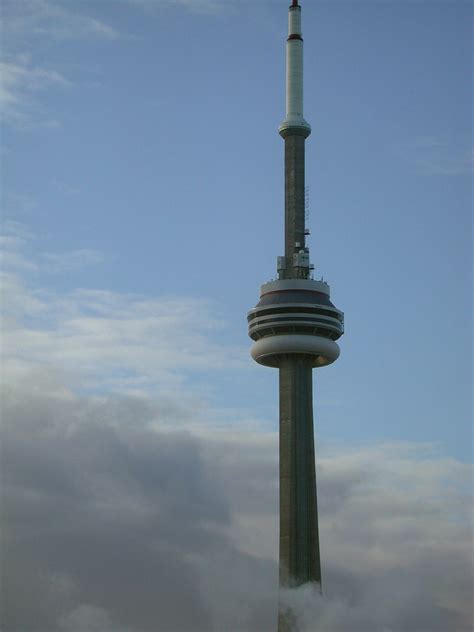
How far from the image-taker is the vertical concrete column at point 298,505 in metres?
195

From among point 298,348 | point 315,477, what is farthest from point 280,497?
point 298,348

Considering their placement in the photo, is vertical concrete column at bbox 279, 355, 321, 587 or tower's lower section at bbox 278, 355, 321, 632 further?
vertical concrete column at bbox 279, 355, 321, 587

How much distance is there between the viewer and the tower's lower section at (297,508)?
195m

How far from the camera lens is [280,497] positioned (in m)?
199

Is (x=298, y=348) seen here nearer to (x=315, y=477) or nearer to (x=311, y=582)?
(x=315, y=477)

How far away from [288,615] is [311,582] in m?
6.03

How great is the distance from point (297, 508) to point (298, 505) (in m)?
0.46

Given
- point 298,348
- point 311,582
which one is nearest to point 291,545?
point 311,582

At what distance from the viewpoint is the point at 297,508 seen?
196 meters

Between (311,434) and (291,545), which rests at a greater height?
(311,434)

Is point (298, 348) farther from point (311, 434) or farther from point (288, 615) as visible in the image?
point (288, 615)

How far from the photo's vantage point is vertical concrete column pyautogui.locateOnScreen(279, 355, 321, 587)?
640 feet

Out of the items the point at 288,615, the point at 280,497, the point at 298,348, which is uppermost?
the point at 298,348

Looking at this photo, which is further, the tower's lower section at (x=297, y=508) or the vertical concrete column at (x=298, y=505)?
the vertical concrete column at (x=298, y=505)
